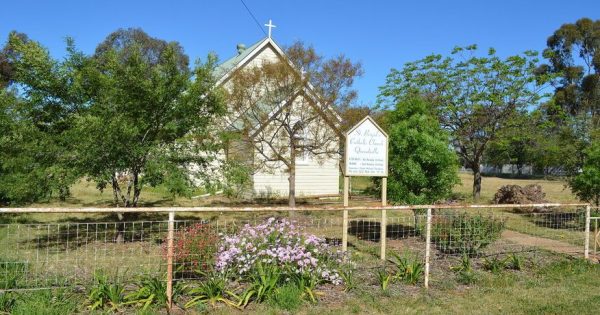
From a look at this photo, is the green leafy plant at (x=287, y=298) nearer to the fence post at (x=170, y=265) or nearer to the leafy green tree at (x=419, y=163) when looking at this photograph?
the fence post at (x=170, y=265)

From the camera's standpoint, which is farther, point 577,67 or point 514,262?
point 577,67

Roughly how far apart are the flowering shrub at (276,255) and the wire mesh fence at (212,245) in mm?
248

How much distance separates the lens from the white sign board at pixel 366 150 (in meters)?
8.73

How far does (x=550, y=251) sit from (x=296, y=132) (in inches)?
316

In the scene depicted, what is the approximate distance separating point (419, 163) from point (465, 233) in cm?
260

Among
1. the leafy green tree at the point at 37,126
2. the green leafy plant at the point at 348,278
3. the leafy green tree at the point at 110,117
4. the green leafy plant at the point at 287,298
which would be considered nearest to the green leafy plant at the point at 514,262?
the green leafy plant at the point at 348,278

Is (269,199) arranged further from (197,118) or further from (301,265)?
(301,265)

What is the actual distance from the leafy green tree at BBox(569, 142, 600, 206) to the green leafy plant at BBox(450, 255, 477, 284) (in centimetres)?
736

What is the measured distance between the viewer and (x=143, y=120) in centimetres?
956

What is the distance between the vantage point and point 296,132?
15336 millimetres

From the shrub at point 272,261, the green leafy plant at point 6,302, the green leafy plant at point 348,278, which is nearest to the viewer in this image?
the green leafy plant at point 6,302

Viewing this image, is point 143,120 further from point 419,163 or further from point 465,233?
point 465,233

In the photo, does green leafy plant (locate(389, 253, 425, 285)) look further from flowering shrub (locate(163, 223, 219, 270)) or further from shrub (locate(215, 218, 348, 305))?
flowering shrub (locate(163, 223, 219, 270))

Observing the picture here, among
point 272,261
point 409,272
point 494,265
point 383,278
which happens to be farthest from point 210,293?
point 494,265
